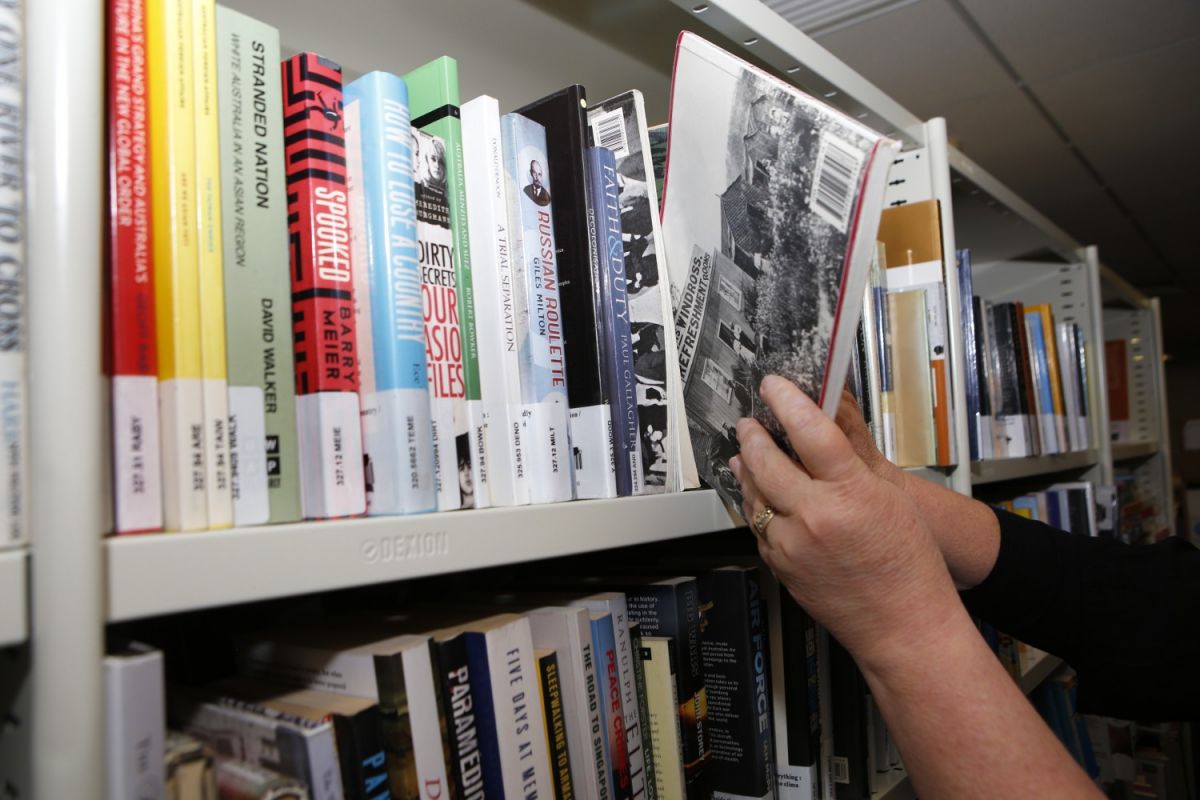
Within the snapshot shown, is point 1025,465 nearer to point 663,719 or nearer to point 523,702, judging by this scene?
point 663,719

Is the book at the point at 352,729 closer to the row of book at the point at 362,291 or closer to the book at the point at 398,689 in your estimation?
the book at the point at 398,689

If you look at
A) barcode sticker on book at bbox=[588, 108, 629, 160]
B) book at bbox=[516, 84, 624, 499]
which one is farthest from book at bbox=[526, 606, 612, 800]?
barcode sticker on book at bbox=[588, 108, 629, 160]

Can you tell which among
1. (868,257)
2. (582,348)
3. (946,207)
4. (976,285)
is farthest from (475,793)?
(976,285)

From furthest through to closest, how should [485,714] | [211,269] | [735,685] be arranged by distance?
[735,685] < [485,714] < [211,269]

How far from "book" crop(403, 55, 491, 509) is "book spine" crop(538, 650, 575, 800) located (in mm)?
150

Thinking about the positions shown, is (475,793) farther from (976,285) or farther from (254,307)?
(976,285)

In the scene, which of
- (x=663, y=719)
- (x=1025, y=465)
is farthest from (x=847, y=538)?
(x=1025, y=465)

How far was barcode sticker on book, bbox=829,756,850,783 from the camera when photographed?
90 centimetres

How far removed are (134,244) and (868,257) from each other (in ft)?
1.46

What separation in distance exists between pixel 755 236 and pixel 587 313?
15 cm

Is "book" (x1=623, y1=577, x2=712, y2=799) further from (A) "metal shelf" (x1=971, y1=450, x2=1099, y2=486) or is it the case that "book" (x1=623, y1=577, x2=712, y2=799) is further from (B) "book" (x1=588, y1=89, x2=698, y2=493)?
(A) "metal shelf" (x1=971, y1=450, x2=1099, y2=486)

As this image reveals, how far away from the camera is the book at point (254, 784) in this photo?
44cm

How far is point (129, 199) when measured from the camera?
414 mm

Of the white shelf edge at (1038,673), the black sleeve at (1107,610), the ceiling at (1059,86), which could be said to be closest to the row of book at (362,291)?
the black sleeve at (1107,610)
